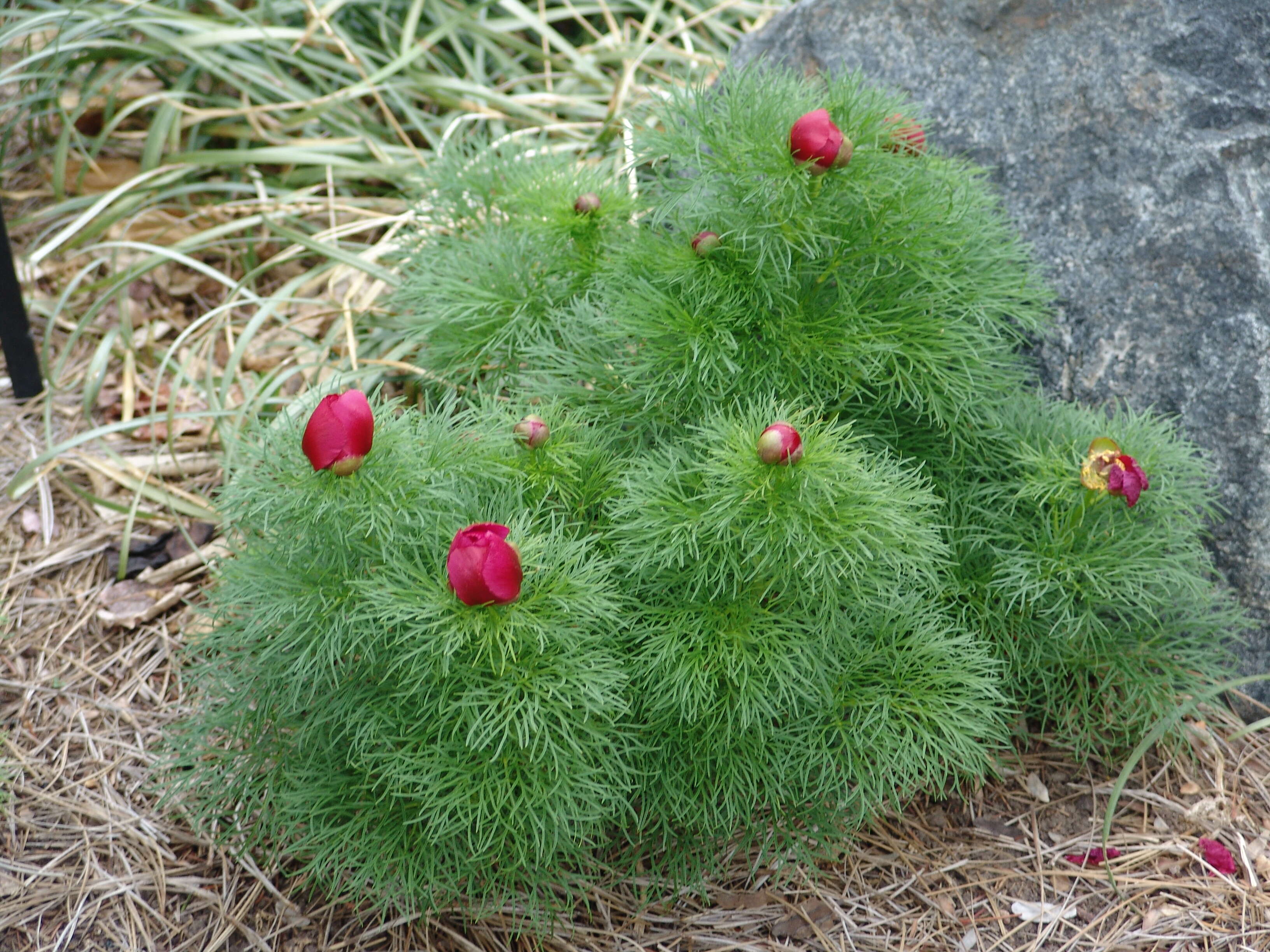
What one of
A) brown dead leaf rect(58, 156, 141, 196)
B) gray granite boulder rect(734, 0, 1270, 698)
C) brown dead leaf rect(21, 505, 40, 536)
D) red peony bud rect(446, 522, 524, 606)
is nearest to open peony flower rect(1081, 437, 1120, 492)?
gray granite boulder rect(734, 0, 1270, 698)

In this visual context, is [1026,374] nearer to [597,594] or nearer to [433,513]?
[597,594]

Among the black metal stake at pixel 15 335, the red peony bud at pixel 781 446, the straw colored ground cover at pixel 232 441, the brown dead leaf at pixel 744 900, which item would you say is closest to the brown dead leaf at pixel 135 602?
the straw colored ground cover at pixel 232 441

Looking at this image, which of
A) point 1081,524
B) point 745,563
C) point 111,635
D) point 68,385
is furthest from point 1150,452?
point 68,385

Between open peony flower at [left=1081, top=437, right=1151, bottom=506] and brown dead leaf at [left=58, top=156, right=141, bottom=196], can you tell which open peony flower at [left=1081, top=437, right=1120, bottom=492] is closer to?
open peony flower at [left=1081, top=437, right=1151, bottom=506]

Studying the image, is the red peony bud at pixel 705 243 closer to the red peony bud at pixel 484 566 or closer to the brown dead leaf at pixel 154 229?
the red peony bud at pixel 484 566

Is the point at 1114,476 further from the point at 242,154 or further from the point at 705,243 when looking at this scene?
the point at 242,154

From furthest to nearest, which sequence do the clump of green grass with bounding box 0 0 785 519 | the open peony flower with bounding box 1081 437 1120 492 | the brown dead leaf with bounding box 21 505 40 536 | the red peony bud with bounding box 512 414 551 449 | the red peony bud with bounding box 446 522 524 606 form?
the clump of green grass with bounding box 0 0 785 519
the brown dead leaf with bounding box 21 505 40 536
the open peony flower with bounding box 1081 437 1120 492
the red peony bud with bounding box 512 414 551 449
the red peony bud with bounding box 446 522 524 606

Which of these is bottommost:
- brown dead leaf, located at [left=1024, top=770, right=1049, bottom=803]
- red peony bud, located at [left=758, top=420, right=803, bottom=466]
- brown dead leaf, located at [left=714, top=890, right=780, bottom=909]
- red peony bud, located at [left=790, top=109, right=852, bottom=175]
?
brown dead leaf, located at [left=714, top=890, right=780, bottom=909]
